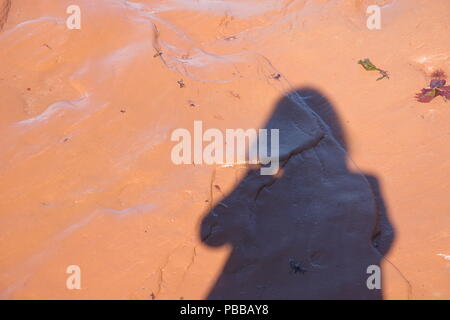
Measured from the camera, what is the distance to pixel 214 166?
2873 millimetres

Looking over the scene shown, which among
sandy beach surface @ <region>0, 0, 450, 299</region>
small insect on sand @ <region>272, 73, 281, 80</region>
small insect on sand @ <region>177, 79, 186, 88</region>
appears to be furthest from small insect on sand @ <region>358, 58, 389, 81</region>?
small insect on sand @ <region>177, 79, 186, 88</region>

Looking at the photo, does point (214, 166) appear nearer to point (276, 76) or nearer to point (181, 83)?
point (181, 83)

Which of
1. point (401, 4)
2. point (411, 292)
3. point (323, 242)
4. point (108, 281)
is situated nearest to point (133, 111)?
point (108, 281)

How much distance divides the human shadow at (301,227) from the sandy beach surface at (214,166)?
1 centimetres

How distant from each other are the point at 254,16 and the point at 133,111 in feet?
8.38

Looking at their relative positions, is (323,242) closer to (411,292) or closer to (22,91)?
(411,292)

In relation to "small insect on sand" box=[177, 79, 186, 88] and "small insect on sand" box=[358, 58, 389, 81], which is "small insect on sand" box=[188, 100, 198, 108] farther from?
"small insect on sand" box=[358, 58, 389, 81]

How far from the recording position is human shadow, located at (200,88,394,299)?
7.75 feet

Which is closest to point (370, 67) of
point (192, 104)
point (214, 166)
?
point (192, 104)

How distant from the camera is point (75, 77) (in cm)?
349

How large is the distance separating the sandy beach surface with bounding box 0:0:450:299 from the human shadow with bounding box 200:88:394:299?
0.01 metres

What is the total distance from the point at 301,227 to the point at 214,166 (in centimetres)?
74

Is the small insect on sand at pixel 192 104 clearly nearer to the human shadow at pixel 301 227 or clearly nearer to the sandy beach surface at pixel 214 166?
the sandy beach surface at pixel 214 166
